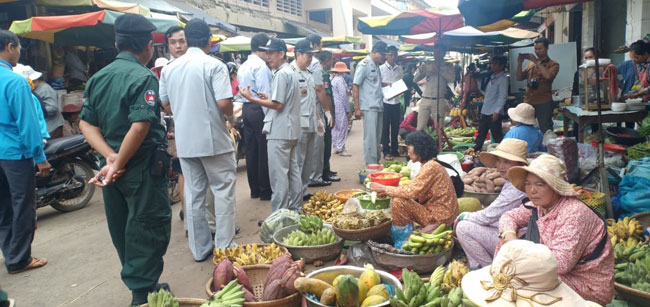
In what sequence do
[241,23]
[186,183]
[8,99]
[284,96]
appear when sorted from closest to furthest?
1. [8,99]
2. [186,183]
3. [284,96]
4. [241,23]

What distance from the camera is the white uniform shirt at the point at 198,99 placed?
4.37 metres

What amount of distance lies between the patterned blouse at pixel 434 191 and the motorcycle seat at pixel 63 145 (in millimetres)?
4478

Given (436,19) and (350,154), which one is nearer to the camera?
(436,19)

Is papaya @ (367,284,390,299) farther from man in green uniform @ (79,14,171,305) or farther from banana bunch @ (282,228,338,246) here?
man in green uniform @ (79,14,171,305)

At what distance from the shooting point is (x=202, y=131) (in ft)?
14.4

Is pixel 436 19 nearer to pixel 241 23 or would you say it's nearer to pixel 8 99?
pixel 8 99

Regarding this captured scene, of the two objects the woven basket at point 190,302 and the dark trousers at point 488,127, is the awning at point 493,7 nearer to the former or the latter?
the dark trousers at point 488,127

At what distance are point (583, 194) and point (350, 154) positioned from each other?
6.13 meters

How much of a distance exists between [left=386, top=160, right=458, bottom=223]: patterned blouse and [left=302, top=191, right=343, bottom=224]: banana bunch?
118cm

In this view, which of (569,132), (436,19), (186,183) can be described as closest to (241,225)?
(186,183)

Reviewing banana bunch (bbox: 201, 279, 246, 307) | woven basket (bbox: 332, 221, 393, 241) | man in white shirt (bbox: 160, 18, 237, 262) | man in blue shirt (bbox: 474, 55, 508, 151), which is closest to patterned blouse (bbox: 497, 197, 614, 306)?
woven basket (bbox: 332, 221, 393, 241)

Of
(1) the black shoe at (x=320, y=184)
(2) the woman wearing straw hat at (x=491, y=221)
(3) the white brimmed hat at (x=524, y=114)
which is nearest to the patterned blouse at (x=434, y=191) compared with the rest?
(2) the woman wearing straw hat at (x=491, y=221)

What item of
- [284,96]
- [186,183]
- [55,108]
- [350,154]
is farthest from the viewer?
[350,154]

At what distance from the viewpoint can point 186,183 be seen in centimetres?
461
